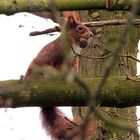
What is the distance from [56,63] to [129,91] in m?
1.45

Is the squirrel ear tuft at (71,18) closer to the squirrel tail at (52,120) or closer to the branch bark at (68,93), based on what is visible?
the squirrel tail at (52,120)

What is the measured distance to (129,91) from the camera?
7.29ft

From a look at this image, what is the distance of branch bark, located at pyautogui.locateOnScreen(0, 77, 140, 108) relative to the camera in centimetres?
220

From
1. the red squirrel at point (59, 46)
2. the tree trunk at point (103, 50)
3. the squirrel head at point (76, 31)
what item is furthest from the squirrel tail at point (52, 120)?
the squirrel head at point (76, 31)

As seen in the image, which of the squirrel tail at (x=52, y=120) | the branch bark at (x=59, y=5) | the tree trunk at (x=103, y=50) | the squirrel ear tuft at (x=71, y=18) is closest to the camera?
the branch bark at (x=59, y=5)

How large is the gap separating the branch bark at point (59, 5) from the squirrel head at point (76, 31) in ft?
3.34

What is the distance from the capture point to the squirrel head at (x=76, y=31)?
3.60 meters

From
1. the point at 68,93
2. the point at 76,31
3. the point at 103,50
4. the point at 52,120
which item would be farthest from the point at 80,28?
the point at 68,93

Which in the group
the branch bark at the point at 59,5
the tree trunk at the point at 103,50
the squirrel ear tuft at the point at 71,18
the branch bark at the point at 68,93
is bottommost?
the branch bark at the point at 68,93

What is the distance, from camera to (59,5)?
2496 mm

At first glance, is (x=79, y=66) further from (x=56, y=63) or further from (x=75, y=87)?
(x=75, y=87)

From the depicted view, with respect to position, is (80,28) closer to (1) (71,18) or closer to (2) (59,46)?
(1) (71,18)

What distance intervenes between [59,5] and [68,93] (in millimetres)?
510

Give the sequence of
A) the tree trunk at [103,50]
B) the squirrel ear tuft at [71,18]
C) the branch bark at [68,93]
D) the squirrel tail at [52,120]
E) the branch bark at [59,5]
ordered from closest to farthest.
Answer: the branch bark at [68,93]
the branch bark at [59,5]
the squirrel tail at [52,120]
the squirrel ear tuft at [71,18]
the tree trunk at [103,50]
